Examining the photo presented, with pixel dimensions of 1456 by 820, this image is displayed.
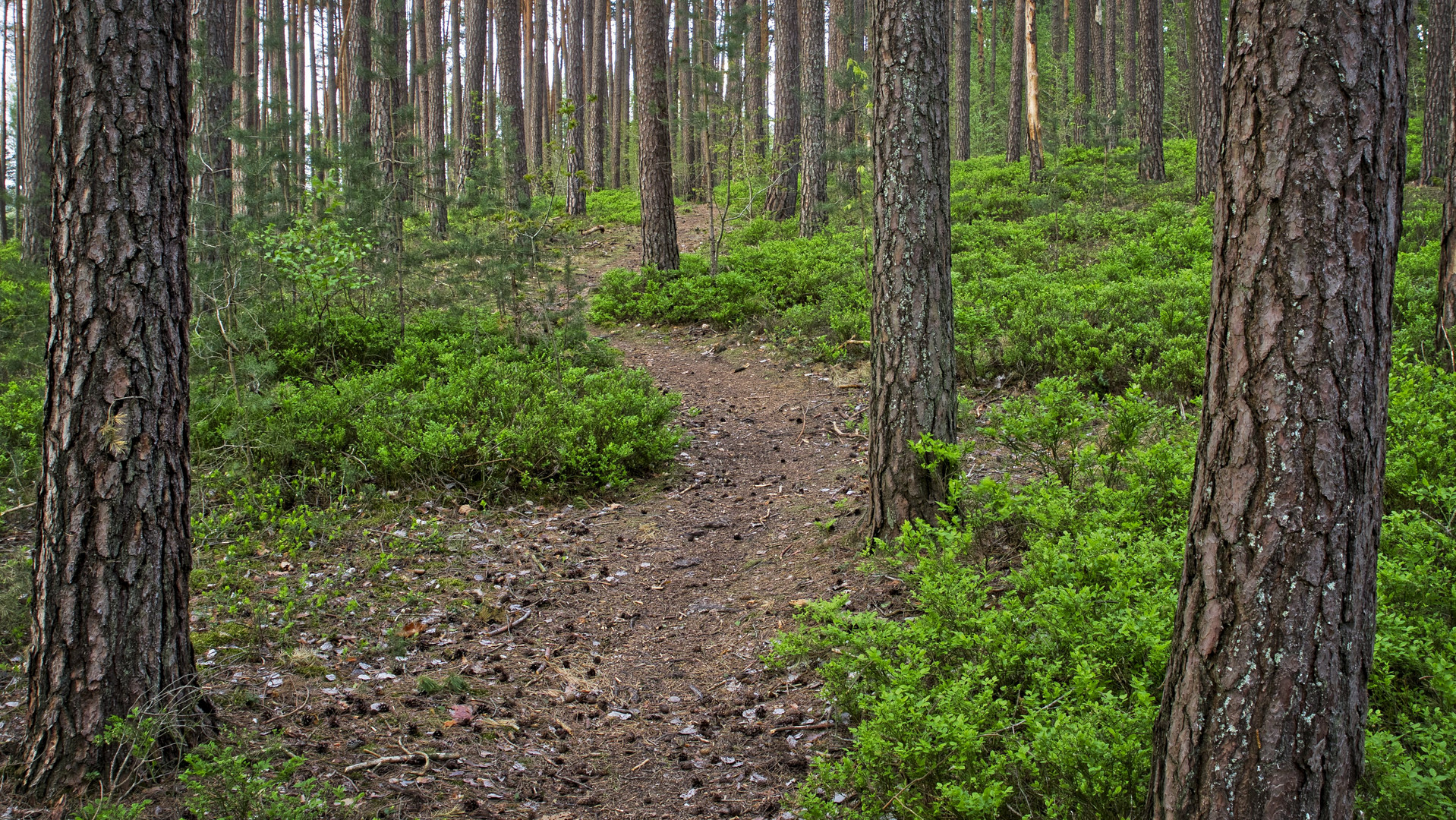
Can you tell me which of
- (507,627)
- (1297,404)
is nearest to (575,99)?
(507,627)

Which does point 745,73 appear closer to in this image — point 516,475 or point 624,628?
point 516,475

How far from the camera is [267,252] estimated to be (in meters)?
8.25

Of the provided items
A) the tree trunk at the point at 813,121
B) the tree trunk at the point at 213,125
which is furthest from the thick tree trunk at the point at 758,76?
the tree trunk at the point at 213,125

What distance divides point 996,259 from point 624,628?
7.68 m

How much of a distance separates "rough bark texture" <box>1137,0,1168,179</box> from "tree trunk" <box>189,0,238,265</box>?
588 inches

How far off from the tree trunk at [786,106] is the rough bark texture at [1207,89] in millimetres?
6323

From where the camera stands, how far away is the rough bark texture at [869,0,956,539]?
4.79m

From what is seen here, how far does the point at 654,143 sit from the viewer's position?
1153cm

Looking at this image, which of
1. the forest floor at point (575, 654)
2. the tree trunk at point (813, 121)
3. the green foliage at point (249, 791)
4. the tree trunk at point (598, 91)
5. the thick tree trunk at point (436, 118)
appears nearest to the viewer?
the green foliage at point (249, 791)

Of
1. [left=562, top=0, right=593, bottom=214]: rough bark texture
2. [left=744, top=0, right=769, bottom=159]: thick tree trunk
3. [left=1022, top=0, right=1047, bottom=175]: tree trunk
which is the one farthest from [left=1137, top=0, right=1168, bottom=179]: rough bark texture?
[left=562, top=0, right=593, bottom=214]: rough bark texture

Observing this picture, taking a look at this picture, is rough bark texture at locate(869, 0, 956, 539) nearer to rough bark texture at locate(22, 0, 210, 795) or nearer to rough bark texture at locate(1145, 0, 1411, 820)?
rough bark texture at locate(1145, 0, 1411, 820)

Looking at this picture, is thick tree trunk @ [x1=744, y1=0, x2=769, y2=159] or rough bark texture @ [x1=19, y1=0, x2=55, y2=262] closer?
rough bark texture @ [x1=19, y1=0, x2=55, y2=262]

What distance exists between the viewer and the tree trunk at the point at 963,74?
77.6 feet

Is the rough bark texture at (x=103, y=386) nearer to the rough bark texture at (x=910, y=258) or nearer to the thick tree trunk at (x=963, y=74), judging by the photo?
the rough bark texture at (x=910, y=258)
